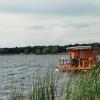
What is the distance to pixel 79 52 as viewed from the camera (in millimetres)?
43844

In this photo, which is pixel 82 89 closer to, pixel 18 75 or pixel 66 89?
pixel 66 89

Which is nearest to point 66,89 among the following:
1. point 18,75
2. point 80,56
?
point 80,56

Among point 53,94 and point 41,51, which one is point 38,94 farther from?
point 41,51

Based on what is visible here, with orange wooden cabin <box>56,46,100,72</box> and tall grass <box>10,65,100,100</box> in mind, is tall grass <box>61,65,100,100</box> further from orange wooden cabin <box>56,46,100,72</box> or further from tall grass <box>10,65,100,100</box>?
orange wooden cabin <box>56,46,100,72</box>

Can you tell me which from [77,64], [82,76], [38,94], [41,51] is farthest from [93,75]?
[41,51]

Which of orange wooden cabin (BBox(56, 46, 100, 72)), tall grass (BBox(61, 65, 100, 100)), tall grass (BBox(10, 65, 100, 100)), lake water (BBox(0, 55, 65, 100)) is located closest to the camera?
tall grass (BBox(10, 65, 100, 100))

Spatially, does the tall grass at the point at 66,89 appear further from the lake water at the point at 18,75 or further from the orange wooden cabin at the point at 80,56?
the orange wooden cabin at the point at 80,56

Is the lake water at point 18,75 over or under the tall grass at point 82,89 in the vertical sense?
under

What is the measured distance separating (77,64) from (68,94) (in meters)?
30.5

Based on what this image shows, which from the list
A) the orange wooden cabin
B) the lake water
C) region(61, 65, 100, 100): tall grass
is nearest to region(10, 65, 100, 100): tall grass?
region(61, 65, 100, 100): tall grass

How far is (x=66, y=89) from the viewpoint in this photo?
1080 centimetres

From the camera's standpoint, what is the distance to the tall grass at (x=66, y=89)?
1027 cm

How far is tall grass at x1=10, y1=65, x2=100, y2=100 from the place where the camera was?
1027 cm

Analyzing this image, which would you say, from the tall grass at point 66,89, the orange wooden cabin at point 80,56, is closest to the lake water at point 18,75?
the tall grass at point 66,89
